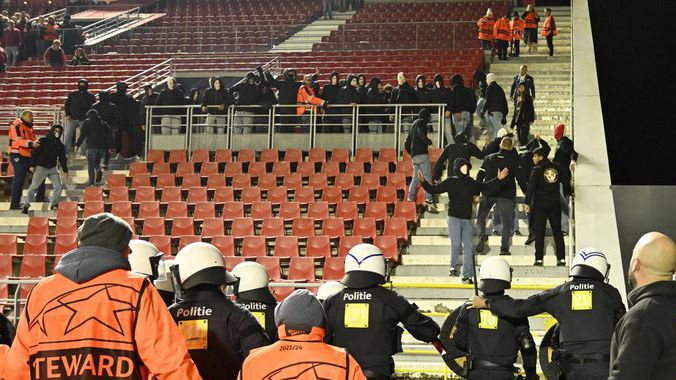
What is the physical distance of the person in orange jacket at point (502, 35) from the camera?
23.8 m

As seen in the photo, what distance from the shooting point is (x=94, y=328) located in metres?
4.82

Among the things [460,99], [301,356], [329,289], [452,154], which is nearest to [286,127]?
[460,99]

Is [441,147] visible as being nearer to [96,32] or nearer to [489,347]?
[489,347]

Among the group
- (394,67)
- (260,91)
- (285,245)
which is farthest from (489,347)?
(394,67)

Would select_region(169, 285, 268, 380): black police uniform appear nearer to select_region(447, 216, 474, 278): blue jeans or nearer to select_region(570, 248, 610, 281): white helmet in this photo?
select_region(570, 248, 610, 281): white helmet

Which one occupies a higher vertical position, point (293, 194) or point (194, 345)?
point (194, 345)

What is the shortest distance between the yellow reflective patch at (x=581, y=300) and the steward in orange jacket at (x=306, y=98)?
40.3ft

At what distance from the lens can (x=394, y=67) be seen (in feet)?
81.5

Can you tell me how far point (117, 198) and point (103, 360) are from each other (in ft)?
44.4

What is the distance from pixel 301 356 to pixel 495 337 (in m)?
3.56

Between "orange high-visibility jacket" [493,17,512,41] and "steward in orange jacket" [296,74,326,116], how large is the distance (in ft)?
17.1

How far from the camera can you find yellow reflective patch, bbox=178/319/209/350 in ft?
20.1

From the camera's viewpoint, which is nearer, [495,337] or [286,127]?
[495,337]

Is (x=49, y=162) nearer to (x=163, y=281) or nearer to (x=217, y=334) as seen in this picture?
(x=163, y=281)
